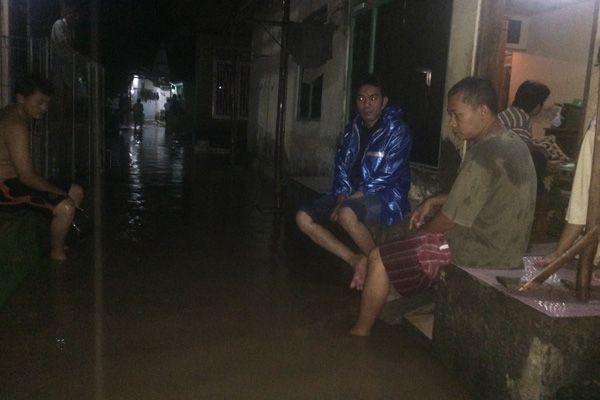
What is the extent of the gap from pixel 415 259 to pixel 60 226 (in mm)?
3563

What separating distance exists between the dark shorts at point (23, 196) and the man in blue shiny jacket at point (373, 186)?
2358mm

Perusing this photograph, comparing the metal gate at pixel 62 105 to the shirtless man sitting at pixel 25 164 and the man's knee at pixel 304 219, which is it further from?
the man's knee at pixel 304 219

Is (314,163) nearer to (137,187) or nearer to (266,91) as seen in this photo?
(137,187)

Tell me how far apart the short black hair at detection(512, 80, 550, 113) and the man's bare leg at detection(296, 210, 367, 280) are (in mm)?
2288

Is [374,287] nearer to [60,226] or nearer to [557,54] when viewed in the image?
[60,226]

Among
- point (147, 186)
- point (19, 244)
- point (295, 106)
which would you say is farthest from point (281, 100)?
point (19, 244)

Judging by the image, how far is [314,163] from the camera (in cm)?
1025

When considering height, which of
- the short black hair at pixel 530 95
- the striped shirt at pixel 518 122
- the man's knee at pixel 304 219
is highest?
the short black hair at pixel 530 95

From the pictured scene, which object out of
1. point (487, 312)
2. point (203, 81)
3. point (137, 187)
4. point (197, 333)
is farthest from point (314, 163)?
point (203, 81)

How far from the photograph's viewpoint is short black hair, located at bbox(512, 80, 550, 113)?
17.2 feet

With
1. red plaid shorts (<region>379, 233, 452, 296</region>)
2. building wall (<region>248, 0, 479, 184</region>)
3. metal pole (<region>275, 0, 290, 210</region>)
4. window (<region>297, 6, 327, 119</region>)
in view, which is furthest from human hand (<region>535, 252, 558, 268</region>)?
window (<region>297, 6, 327, 119</region>)

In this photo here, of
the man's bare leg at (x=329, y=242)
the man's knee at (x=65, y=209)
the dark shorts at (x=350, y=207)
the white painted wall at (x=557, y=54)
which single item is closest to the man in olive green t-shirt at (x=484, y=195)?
the man's bare leg at (x=329, y=242)

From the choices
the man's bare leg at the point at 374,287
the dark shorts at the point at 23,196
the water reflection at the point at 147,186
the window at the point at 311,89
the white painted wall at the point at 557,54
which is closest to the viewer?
the man's bare leg at the point at 374,287

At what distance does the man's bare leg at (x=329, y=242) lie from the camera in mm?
4320
